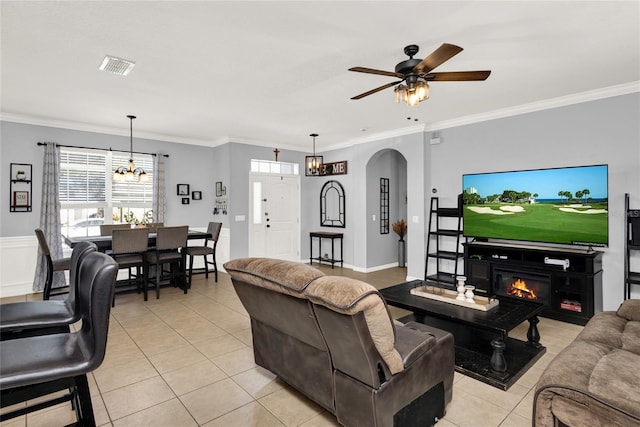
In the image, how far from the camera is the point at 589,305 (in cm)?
375

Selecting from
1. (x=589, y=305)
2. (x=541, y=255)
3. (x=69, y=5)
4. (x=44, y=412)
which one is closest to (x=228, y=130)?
(x=69, y=5)

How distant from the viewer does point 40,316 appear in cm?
201

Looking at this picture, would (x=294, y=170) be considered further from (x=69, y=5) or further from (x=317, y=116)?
(x=69, y=5)

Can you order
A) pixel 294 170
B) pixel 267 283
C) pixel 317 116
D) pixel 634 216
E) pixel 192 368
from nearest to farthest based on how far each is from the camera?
pixel 267 283 < pixel 192 368 < pixel 634 216 < pixel 317 116 < pixel 294 170

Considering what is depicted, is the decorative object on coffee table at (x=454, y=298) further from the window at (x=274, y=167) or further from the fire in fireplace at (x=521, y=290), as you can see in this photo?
the window at (x=274, y=167)

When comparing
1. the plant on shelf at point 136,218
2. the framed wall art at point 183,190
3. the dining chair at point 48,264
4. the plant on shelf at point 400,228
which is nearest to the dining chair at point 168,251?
the dining chair at point 48,264

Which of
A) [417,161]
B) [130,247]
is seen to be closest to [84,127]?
[130,247]

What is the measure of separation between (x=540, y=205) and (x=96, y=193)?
6990 millimetres

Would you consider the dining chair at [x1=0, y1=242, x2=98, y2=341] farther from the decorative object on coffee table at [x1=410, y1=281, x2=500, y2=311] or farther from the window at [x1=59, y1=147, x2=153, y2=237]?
the window at [x1=59, y1=147, x2=153, y2=237]

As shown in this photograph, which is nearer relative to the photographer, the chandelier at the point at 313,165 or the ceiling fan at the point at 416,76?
the ceiling fan at the point at 416,76

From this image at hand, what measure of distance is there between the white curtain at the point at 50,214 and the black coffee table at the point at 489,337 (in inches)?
207

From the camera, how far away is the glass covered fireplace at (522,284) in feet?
13.5

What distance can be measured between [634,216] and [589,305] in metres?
1.09

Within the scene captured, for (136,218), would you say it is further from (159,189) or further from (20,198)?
(20,198)
